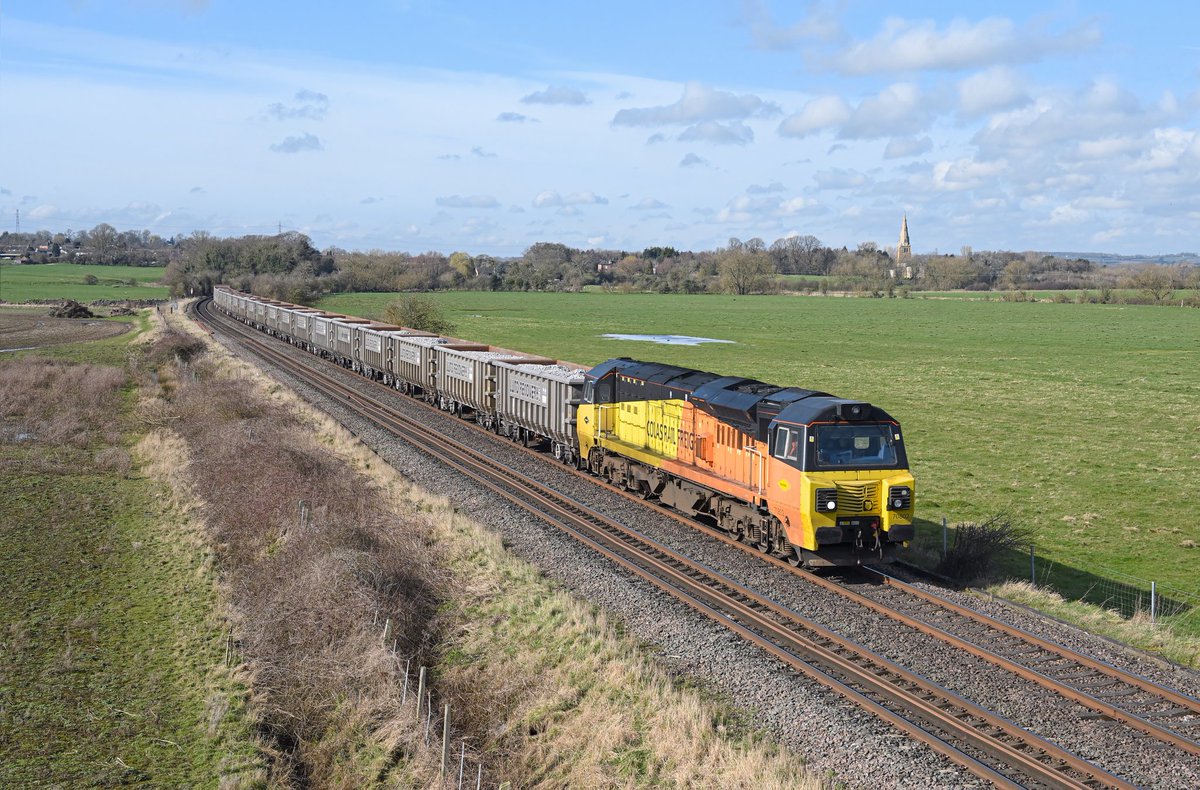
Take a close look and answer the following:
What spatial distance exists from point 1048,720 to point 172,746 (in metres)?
12.1

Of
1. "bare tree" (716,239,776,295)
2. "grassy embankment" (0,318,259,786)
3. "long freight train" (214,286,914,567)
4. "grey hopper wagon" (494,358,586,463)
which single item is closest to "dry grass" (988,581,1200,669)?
"long freight train" (214,286,914,567)

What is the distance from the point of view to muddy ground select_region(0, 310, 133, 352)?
252 ft

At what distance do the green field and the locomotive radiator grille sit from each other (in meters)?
138

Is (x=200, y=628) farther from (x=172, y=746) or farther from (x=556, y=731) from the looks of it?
(x=556, y=731)

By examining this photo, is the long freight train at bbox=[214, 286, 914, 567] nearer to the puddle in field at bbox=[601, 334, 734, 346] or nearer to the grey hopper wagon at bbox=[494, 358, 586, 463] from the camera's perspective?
the grey hopper wagon at bbox=[494, 358, 586, 463]

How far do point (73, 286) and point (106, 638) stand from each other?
169176mm

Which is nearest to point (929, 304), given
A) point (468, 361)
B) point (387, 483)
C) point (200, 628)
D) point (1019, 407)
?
point (1019, 407)

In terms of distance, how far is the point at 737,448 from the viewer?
20.4 metres

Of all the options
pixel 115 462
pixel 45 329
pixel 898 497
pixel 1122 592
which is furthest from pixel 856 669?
pixel 45 329

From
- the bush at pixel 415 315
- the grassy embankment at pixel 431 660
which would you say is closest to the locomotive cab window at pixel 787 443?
the grassy embankment at pixel 431 660

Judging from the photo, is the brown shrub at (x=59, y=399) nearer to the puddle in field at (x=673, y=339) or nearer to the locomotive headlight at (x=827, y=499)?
the locomotive headlight at (x=827, y=499)

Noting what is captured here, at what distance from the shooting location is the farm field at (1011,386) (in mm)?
26500

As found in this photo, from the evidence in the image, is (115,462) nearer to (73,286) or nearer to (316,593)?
(316,593)

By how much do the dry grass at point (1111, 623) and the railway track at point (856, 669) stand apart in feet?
10.3
